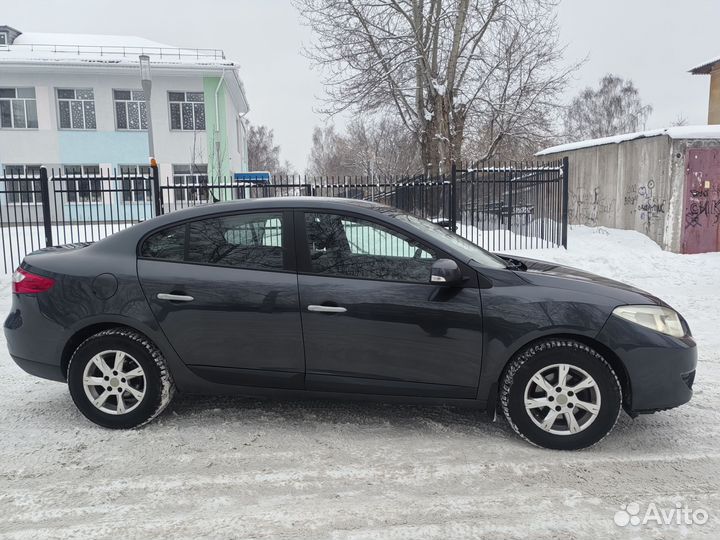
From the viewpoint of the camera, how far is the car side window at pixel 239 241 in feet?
12.0

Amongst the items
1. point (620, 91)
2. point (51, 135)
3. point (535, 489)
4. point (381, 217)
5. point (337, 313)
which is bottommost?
point (535, 489)

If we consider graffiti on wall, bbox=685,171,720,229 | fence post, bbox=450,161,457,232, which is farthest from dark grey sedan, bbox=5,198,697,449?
graffiti on wall, bbox=685,171,720,229

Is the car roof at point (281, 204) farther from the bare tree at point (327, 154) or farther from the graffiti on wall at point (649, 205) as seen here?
the bare tree at point (327, 154)

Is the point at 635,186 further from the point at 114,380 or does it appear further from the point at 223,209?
the point at 114,380

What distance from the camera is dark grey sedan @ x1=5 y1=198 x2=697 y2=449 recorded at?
336 cm

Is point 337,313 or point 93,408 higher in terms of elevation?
point 337,313

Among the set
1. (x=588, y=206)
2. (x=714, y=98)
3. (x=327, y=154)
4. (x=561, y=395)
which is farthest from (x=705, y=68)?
(x=327, y=154)

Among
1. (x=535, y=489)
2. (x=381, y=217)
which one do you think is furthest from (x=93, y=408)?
(x=535, y=489)

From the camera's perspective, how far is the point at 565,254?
448 inches

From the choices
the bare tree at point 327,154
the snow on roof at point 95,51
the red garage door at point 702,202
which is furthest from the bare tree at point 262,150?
the red garage door at point 702,202

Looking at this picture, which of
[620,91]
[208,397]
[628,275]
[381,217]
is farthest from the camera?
[620,91]

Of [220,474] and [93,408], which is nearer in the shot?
[220,474]

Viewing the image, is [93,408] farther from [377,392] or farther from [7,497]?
[377,392]

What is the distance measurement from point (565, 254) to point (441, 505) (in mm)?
9528
